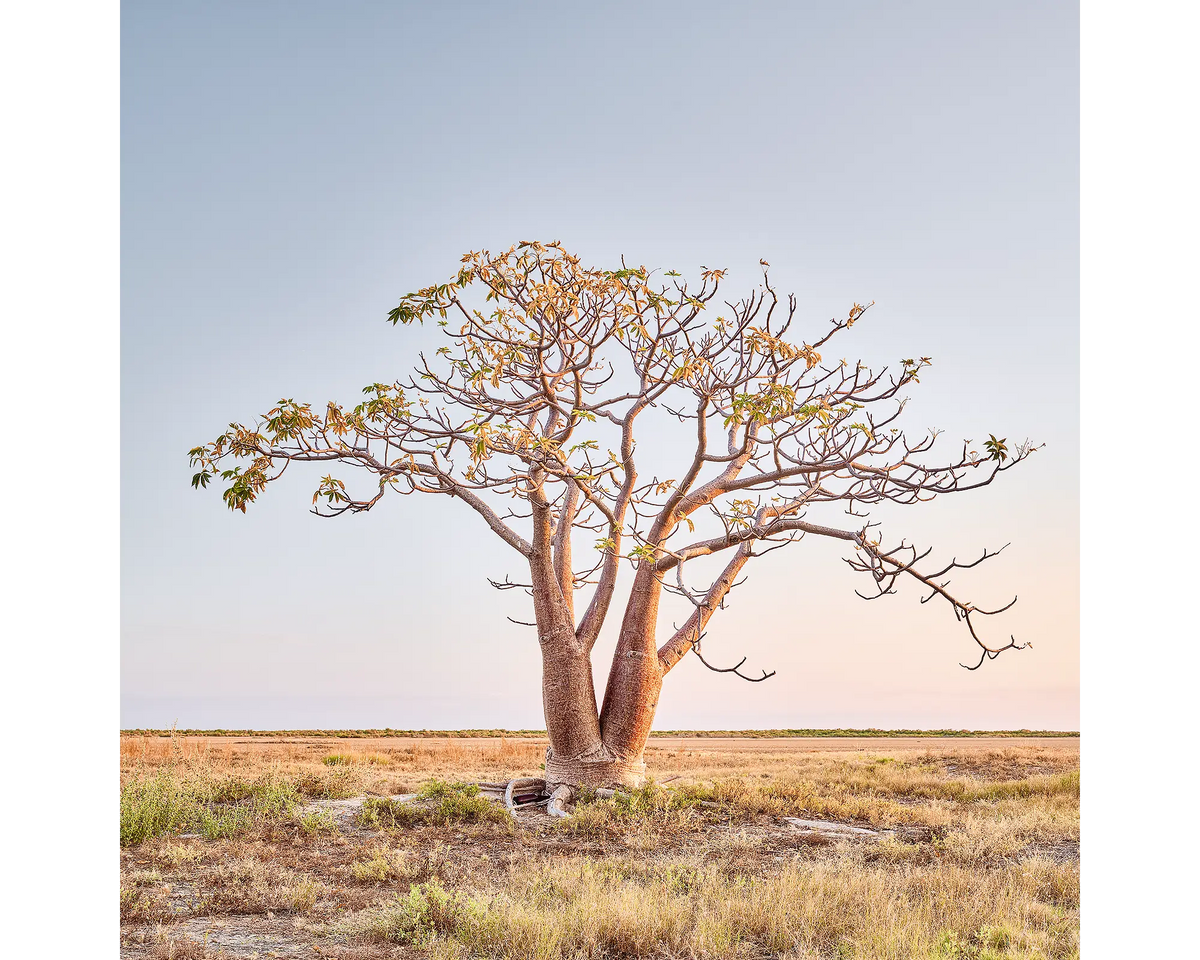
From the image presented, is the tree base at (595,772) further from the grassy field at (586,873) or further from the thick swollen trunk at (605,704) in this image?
the grassy field at (586,873)

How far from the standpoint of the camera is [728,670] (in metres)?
9.59

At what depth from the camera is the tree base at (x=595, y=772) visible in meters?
11.9

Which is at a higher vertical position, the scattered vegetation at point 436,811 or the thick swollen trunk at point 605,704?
the thick swollen trunk at point 605,704

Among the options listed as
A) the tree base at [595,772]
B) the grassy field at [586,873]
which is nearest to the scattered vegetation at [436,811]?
the grassy field at [586,873]

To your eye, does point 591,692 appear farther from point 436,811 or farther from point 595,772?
point 436,811

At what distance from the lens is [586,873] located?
6867 mm

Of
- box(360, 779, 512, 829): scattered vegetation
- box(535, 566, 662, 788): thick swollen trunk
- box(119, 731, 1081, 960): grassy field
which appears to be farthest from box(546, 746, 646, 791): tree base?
box(360, 779, 512, 829): scattered vegetation

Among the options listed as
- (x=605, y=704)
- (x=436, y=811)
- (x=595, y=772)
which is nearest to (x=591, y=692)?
(x=605, y=704)

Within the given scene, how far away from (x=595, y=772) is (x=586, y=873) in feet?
16.7

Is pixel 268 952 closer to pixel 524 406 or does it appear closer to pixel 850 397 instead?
pixel 524 406

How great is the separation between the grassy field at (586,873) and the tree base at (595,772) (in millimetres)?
434
